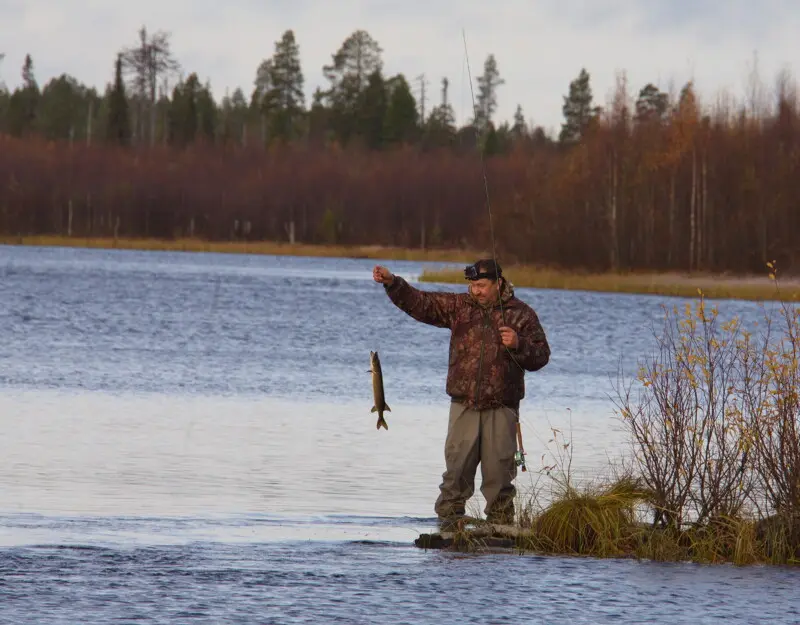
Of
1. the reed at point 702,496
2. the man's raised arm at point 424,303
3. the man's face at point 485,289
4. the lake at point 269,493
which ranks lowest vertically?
the lake at point 269,493

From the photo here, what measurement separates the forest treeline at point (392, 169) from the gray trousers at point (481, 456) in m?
57.6

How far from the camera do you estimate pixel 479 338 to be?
10039 millimetres

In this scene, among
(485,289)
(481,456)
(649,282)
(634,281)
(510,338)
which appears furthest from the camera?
(634,281)

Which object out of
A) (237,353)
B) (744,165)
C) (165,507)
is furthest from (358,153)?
(165,507)

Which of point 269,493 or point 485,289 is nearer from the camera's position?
point 485,289

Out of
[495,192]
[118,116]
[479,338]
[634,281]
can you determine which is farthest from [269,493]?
[118,116]

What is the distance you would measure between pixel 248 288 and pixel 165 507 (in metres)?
49.5

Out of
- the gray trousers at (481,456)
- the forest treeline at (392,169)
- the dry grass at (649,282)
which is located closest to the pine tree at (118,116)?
the forest treeline at (392,169)

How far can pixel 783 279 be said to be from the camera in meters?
64.5

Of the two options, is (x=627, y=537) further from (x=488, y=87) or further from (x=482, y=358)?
(x=488, y=87)

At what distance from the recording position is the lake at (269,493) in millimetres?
8547

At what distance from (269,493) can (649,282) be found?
51.7 meters

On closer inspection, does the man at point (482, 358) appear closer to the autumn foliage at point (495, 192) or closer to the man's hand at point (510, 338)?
the man's hand at point (510, 338)

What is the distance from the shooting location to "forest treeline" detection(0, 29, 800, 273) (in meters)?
70.8
